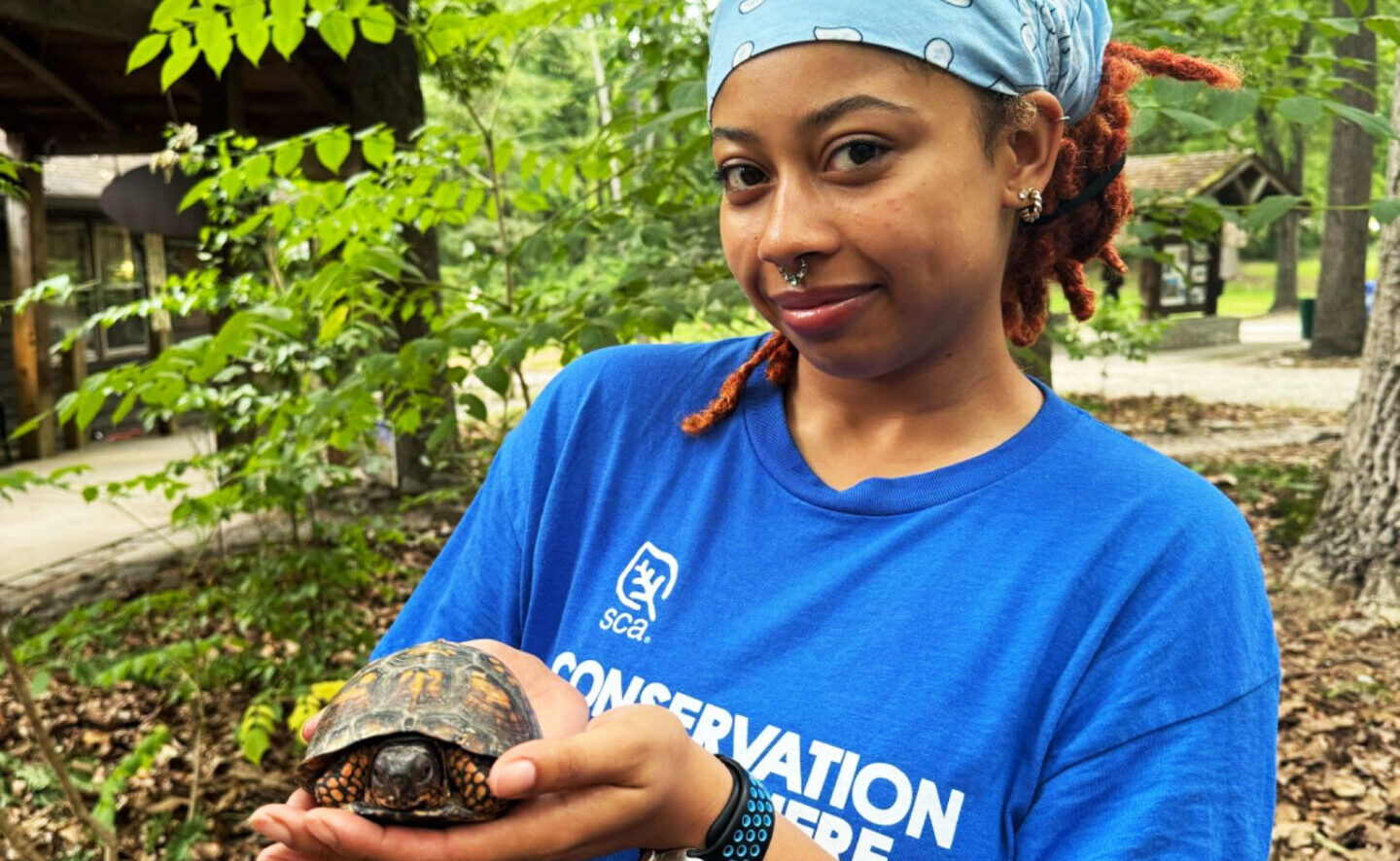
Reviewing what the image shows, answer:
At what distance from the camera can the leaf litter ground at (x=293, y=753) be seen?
12.6 feet

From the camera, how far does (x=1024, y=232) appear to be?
1.67 m

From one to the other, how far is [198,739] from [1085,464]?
335cm

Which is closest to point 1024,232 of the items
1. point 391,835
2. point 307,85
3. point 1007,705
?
point 1007,705

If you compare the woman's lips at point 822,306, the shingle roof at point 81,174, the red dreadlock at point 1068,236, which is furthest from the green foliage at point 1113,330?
the woman's lips at point 822,306

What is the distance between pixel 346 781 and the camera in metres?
1.38

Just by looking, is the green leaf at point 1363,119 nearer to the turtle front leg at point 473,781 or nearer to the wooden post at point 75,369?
the turtle front leg at point 473,781

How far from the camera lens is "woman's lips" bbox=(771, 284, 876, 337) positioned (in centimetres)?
138

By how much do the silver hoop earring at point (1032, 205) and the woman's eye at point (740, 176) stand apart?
1.18 ft

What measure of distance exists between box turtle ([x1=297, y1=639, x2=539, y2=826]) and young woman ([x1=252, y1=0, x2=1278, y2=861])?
6 centimetres

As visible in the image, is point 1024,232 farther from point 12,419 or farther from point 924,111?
point 12,419

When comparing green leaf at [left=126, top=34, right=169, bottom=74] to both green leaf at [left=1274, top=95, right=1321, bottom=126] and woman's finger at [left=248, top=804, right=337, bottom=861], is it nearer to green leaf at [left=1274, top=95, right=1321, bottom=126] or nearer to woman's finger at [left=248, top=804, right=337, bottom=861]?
woman's finger at [left=248, top=804, right=337, bottom=861]

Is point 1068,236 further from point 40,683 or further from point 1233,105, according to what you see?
point 40,683

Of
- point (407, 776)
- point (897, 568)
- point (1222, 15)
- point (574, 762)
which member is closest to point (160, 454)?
point (1222, 15)

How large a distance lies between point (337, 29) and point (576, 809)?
2483 mm
